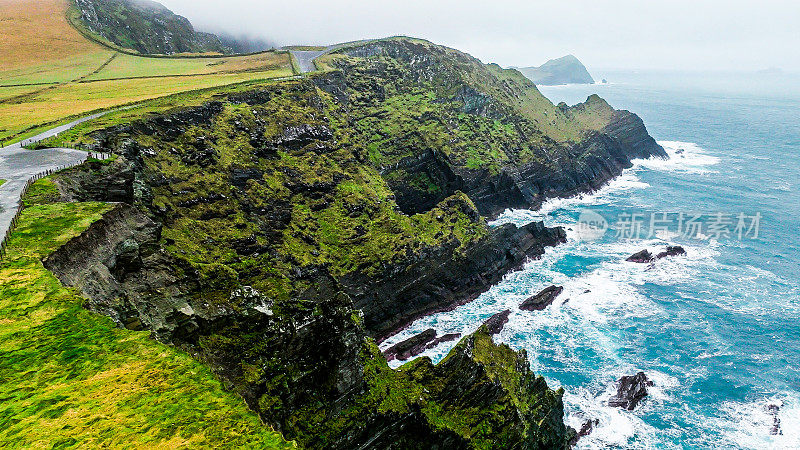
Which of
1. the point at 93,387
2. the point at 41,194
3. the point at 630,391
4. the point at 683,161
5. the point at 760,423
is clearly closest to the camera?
the point at 93,387

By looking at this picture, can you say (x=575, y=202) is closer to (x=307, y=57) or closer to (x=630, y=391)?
(x=630, y=391)

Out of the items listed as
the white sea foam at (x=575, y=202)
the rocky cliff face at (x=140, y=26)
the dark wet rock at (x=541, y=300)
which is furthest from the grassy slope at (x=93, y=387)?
the rocky cliff face at (x=140, y=26)

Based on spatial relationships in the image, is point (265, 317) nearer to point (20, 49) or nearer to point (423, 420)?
point (423, 420)

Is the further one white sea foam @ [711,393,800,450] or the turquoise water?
the turquoise water

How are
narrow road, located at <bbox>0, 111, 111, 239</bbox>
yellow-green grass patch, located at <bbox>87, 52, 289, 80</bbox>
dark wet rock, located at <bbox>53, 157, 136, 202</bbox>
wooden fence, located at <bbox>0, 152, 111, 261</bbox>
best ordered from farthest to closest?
yellow-green grass patch, located at <bbox>87, 52, 289, 80</bbox> < dark wet rock, located at <bbox>53, 157, 136, 202</bbox> < narrow road, located at <bbox>0, 111, 111, 239</bbox> < wooden fence, located at <bbox>0, 152, 111, 261</bbox>

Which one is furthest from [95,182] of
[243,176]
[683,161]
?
[683,161]

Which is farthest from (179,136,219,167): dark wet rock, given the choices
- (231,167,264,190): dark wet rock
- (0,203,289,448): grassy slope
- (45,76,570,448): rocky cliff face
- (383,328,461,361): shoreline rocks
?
(0,203,289,448): grassy slope

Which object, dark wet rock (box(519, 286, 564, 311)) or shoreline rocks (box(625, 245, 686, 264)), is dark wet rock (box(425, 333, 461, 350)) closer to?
dark wet rock (box(519, 286, 564, 311))
